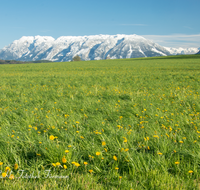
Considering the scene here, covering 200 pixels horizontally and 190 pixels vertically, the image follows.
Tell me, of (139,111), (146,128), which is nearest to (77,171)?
(146,128)

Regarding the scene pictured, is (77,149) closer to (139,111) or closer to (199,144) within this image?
(199,144)

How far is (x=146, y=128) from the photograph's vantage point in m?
4.25

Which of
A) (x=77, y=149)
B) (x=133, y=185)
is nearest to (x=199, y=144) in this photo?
(x=133, y=185)

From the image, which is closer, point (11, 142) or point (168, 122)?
point (11, 142)

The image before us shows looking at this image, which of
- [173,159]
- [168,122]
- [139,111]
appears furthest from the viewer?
[139,111]

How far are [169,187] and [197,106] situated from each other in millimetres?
4788

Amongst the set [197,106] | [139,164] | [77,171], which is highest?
[197,106]

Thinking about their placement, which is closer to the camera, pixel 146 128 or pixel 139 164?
pixel 139 164

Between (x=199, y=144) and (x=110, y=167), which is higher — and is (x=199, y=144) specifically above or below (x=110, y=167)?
above

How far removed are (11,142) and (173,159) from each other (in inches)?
118

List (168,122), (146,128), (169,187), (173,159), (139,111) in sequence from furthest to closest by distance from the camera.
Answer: (139,111), (168,122), (146,128), (173,159), (169,187)

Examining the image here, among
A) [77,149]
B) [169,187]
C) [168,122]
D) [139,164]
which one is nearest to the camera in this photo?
[169,187]

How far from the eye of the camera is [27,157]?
2961 millimetres

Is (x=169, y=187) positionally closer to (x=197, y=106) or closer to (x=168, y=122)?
(x=168, y=122)
